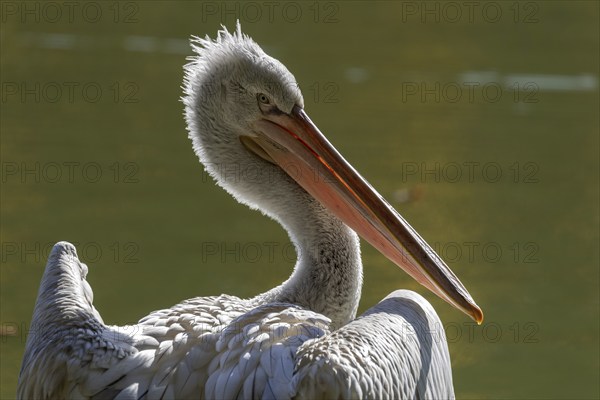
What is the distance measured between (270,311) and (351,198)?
2.24 feet

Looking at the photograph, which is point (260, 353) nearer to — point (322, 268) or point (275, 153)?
point (322, 268)

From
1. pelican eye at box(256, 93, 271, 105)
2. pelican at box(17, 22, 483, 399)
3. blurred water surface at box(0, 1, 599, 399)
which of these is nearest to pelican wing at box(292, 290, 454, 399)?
pelican at box(17, 22, 483, 399)

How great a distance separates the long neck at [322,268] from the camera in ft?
11.6

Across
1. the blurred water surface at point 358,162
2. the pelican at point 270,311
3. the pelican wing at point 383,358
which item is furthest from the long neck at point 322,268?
the blurred water surface at point 358,162

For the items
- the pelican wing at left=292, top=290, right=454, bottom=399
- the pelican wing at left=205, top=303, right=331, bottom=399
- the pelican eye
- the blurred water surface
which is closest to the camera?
the pelican wing at left=292, top=290, right=454, bottom=399

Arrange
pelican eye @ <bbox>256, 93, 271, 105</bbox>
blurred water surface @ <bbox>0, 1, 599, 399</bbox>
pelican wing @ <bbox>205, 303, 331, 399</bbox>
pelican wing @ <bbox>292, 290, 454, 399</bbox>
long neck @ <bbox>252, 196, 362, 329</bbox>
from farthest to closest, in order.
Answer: blurred water surface @ <bbox>0, 1, 599, 399</bbox> → pelican eye @ <bbox>256, 93, 271, 105</bbox> → long neck @ <bbox>252, 196, 362, 329</bbox> → pelican wing @ <bbox>205, 303, 331, 399</bbox> → pelican wing @ <bbox>292, 290, 454, 399</bbox>

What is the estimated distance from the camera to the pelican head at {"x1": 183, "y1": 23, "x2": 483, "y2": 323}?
3604 millimetres

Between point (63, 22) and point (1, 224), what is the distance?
457 centimetres

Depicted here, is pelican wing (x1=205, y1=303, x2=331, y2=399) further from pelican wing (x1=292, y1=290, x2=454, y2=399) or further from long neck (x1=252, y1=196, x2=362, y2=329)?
long neck (x1=252, y1=196, x2=362, y2=329)

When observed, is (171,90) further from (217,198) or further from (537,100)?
(537,100)

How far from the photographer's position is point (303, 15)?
420 inches

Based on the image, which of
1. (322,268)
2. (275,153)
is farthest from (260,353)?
(275,153)

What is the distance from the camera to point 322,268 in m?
3.59

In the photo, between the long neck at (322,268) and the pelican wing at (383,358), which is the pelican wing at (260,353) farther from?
the long neck at (322,268)
